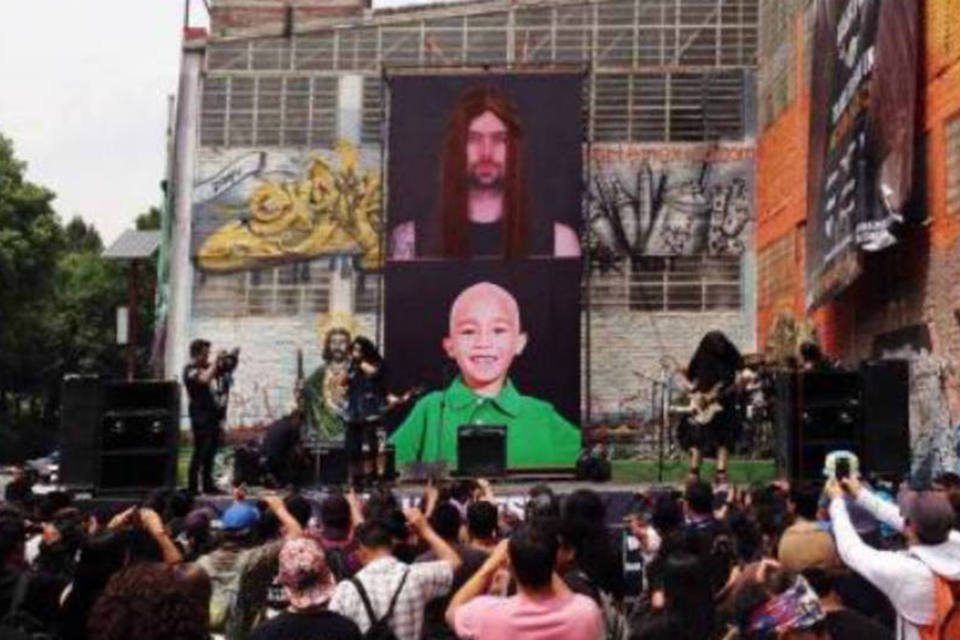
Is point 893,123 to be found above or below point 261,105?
below

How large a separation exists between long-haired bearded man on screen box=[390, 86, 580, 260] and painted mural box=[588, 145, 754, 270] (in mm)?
4203

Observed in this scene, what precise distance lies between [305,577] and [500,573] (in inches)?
37.7

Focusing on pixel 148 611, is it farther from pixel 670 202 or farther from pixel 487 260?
pixel 670 202

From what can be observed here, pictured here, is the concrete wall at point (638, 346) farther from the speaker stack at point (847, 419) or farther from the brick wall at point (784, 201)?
the speaker stack at point (847, 419)

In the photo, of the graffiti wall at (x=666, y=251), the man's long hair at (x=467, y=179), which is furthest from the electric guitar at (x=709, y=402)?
the graffiti wall at (x=666, y=251)

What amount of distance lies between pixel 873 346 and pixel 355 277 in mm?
12833

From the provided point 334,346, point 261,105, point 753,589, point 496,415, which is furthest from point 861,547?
point 261,105

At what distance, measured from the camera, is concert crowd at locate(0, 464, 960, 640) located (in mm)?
3908

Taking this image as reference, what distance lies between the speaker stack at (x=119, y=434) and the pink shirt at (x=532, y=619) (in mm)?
8089

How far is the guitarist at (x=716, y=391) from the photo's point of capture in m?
13.9

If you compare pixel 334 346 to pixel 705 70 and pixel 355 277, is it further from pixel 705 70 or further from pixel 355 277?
pixel 705 70

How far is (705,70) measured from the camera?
29.6 m

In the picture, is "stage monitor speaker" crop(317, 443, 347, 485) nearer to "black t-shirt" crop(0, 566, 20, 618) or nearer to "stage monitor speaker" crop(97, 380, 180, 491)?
"stage monitor speaker" crop(97, 380, 180, 491)

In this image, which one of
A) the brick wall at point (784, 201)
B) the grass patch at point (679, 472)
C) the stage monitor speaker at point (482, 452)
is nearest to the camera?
the grass patch at point (679, 472)
